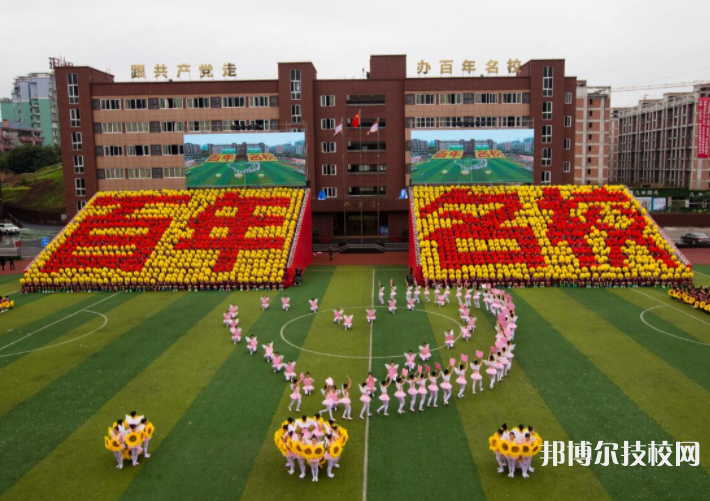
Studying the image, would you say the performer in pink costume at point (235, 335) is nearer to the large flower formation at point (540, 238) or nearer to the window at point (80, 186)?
the large flower formation at point (540, 238)

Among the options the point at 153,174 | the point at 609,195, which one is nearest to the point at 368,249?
the point at 609,195

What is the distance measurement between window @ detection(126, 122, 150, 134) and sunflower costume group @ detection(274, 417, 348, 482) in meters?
61.2

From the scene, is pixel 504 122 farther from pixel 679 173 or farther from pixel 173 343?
pixel 679 173

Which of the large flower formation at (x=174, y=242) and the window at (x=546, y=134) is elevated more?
the window at (x=546, y=134)

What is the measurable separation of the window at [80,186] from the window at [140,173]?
19.5ft

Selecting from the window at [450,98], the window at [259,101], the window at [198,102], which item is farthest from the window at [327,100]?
the window at [198,102]

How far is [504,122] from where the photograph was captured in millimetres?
69000

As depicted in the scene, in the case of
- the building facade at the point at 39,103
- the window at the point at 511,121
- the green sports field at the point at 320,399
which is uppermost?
the building facade at the point at 39,103

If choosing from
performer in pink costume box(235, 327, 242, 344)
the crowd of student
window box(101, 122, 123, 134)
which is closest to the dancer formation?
performer in pink costume box(235, 327, 242, 344)

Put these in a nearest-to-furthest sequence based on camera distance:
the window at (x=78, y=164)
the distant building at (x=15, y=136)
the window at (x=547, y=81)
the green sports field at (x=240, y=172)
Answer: the green sports field at (x=240, y=172) < the window at (x=547, y=81) < the window at (x=78, y=164) < the distant building at (x=15, y=136)

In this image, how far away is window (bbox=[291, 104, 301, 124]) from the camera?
67438mm

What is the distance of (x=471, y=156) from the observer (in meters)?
56.6

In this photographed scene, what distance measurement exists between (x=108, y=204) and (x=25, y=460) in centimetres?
4133

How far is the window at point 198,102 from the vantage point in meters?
68.9
